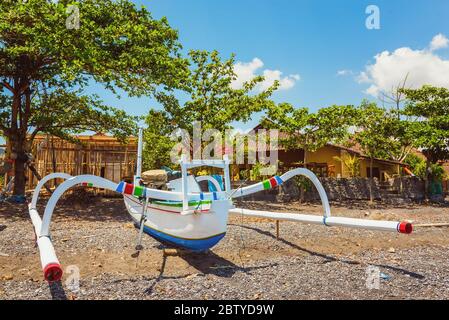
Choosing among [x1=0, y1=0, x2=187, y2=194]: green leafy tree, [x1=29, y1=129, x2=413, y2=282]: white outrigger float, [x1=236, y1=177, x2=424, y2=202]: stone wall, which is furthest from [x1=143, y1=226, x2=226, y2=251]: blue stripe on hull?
[x1=236, y1=177, x2=424, y2=202]: stone wall

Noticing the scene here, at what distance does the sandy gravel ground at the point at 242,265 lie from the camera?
554 cm

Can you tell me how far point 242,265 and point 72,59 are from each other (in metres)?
9.71

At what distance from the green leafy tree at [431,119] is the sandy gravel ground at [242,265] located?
12.2 meters

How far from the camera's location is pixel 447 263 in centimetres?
760

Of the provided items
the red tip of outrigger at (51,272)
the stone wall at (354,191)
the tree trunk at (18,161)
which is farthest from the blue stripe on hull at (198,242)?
the stone wall at (354,191)

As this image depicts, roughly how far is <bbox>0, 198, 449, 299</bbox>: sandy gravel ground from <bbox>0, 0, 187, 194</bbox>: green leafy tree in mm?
5896

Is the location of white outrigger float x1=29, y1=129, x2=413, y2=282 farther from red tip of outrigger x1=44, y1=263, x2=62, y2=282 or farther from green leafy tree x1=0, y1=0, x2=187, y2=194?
green leafy tree x1=0, y1=0, x2=187, y2=194

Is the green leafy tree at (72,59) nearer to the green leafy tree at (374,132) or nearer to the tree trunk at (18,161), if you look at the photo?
the tree trunk at (18,161)

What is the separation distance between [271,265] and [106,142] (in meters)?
17.7

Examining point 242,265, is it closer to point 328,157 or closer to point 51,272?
point 51,272
